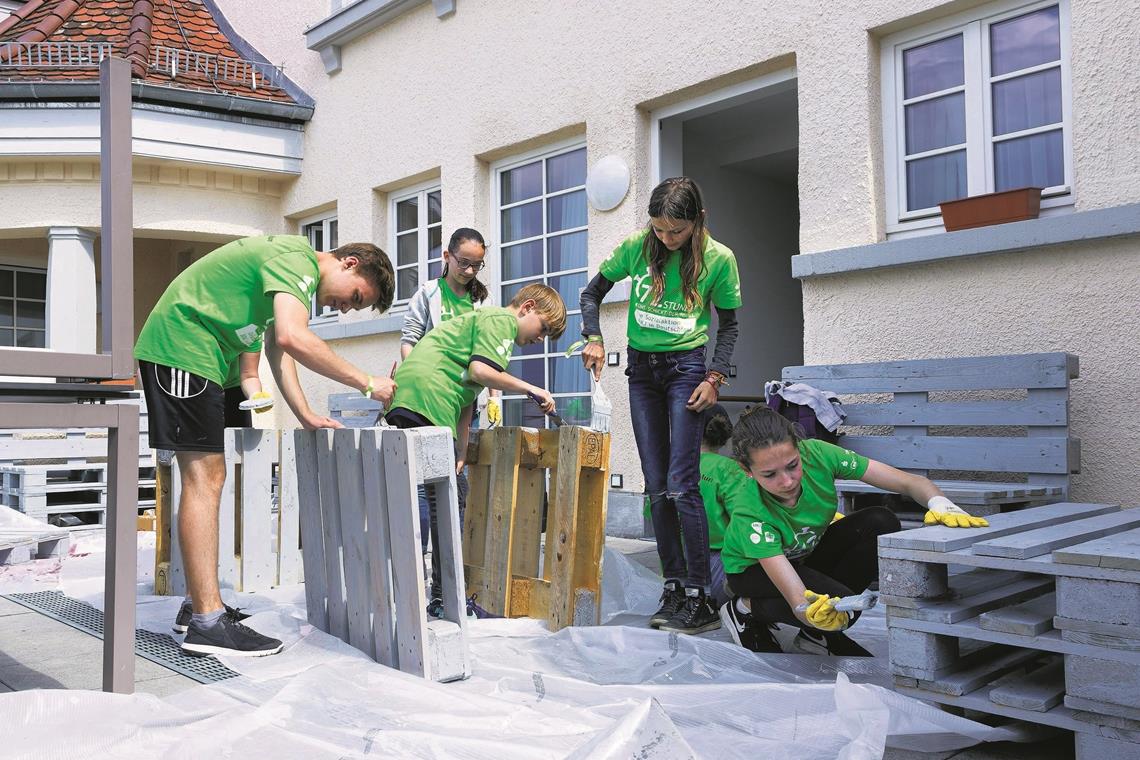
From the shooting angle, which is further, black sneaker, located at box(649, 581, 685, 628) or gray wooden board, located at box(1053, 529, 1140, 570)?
black sneaker, located at box(649, 581, 685, 628)

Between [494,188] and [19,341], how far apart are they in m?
8.09

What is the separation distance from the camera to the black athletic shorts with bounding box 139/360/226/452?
10.6 feet

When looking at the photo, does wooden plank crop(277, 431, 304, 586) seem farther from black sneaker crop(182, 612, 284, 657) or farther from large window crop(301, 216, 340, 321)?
large window crop(301, 216, 340, 321)

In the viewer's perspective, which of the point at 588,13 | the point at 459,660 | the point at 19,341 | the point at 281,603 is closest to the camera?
the point at 459,660

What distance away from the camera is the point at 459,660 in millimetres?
2914

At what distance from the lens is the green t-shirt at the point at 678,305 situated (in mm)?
3836

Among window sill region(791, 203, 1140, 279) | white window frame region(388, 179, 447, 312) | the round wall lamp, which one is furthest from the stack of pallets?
white window frame region(388, 179, 447, 312)

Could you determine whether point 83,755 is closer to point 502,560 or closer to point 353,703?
point 353,703

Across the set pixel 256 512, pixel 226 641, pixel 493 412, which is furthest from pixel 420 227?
pixel 226 641

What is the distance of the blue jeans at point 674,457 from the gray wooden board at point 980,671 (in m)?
1.25

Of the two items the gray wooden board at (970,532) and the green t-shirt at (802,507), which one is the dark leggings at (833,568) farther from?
the gray wooden board at (970,532)

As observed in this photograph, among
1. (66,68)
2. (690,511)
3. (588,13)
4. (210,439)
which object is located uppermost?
(66,68)

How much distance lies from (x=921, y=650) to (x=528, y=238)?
221 inches

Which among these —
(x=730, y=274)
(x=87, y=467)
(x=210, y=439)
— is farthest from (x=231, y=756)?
(x=87, y=467)
